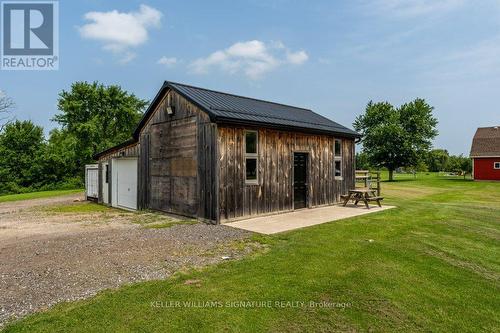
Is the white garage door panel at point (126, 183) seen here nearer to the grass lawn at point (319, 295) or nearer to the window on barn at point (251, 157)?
the window on barn at point (251, 157)

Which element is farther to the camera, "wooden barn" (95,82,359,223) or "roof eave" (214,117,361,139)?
"wooden barn" (95,82,359,223)

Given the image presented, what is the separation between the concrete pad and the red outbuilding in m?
28.5

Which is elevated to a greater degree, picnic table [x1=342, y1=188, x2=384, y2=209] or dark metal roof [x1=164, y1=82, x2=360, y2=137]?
dark metal roof [x1=164, y1=82, x2=360, y2=137]

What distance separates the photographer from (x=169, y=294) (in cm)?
391

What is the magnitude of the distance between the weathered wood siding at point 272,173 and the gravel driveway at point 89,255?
1432mm

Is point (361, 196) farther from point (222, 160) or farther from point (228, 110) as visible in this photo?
point (228, 110)

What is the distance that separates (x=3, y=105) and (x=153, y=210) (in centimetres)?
2132

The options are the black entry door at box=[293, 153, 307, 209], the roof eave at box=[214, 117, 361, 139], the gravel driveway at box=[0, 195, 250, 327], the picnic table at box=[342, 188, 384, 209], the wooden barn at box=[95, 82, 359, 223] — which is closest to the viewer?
the gravel driveway at box=[0, 195, 250, 327]

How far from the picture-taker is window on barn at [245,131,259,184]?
9.73 m

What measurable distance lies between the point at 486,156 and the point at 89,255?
38570 mm

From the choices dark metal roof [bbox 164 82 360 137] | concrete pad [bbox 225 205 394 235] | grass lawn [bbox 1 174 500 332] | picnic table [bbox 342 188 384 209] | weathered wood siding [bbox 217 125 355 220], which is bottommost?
grass lawn [bbox 1 174 500 332]

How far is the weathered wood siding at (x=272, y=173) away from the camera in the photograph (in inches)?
360

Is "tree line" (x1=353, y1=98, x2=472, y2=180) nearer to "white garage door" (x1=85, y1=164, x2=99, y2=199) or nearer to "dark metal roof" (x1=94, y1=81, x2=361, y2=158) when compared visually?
"dark metal roof" (x1=94, y1=81, x2=361, y2=158)

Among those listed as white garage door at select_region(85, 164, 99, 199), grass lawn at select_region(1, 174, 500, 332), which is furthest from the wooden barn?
grass lawn at select_region(1, 174, 500, 332)
